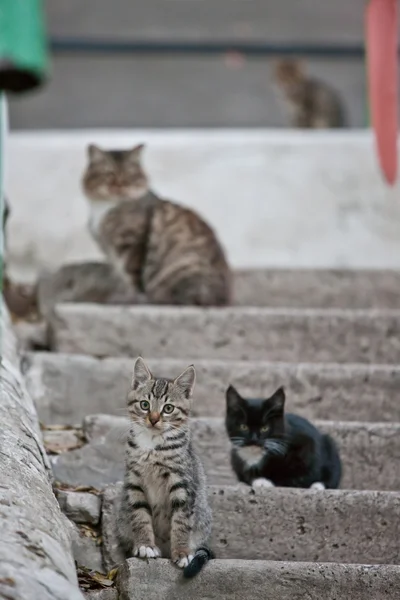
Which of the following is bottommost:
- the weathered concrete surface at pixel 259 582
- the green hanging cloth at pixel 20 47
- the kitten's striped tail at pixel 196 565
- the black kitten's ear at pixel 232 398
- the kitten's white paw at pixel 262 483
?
the weathered concrete surface at pixel 259 582

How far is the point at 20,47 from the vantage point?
2.13 m

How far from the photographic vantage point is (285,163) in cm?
773

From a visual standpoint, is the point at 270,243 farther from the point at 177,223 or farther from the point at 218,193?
the point at 177,223

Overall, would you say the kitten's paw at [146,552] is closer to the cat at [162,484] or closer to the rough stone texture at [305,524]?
the cat at [162,484]

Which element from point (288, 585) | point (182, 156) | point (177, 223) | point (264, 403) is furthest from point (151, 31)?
point (288, 585)

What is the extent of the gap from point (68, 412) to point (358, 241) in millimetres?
2988

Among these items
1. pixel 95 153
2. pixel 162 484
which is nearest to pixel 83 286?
pixel 95 153

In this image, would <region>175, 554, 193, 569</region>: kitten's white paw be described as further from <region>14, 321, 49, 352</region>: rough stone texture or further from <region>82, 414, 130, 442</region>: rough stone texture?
<region>14, 321, 49, 352</region>: rough stone texture

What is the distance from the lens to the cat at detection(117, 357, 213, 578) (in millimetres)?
3826

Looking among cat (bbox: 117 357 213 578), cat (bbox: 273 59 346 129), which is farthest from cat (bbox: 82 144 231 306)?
cat (bbox: 273 59 346 129)

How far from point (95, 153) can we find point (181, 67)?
15.0 ft

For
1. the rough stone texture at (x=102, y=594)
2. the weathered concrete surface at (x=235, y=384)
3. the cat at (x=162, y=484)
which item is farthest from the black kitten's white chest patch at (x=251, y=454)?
the rough stone texture at (x=102, y=594)

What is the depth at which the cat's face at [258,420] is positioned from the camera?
14.6ft

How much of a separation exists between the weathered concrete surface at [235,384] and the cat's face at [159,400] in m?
1.12
